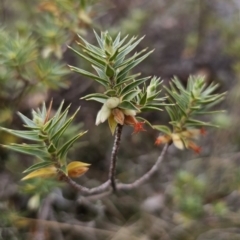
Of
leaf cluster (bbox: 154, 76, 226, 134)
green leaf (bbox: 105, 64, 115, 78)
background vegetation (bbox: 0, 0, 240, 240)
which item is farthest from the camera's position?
background vegetation (bbox: 0, 0, 240, 240)

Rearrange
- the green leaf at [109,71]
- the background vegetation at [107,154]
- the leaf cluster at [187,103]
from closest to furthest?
the green leaf at [109,71] < the leaf cluster at [187,103] < the background vegetation at [107,154]

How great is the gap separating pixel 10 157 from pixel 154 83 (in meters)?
0.66

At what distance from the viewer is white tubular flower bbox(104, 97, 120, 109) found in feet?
2.08

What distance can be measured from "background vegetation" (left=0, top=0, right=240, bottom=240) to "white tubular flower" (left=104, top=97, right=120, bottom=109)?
44 cm

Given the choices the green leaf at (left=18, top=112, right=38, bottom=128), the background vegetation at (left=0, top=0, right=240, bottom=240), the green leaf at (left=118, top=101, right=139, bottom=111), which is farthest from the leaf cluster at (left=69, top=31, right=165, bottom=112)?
the background vegetation at (left=0, top=0, right=240, bottom=240)

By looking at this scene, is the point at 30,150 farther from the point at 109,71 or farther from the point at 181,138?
the point at 181,138

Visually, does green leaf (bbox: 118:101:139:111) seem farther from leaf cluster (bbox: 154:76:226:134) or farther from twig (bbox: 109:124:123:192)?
leaf cluster (bbox: 154:76:226:134)

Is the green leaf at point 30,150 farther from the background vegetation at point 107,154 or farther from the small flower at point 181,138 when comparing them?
the background vegetation at point 107,154

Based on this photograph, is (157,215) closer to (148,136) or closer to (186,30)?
(148,136)

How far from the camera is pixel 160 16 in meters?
1.93

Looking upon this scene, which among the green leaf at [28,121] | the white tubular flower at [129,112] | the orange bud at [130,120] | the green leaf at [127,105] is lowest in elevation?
the green leaf at [28,121]

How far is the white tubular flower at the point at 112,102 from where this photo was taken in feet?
2.08

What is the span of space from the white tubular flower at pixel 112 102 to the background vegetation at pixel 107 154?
435 millimetres

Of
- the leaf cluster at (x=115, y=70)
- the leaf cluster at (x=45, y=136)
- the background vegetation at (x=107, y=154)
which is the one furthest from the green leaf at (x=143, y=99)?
the background vegetation at (x=107, y=154)
